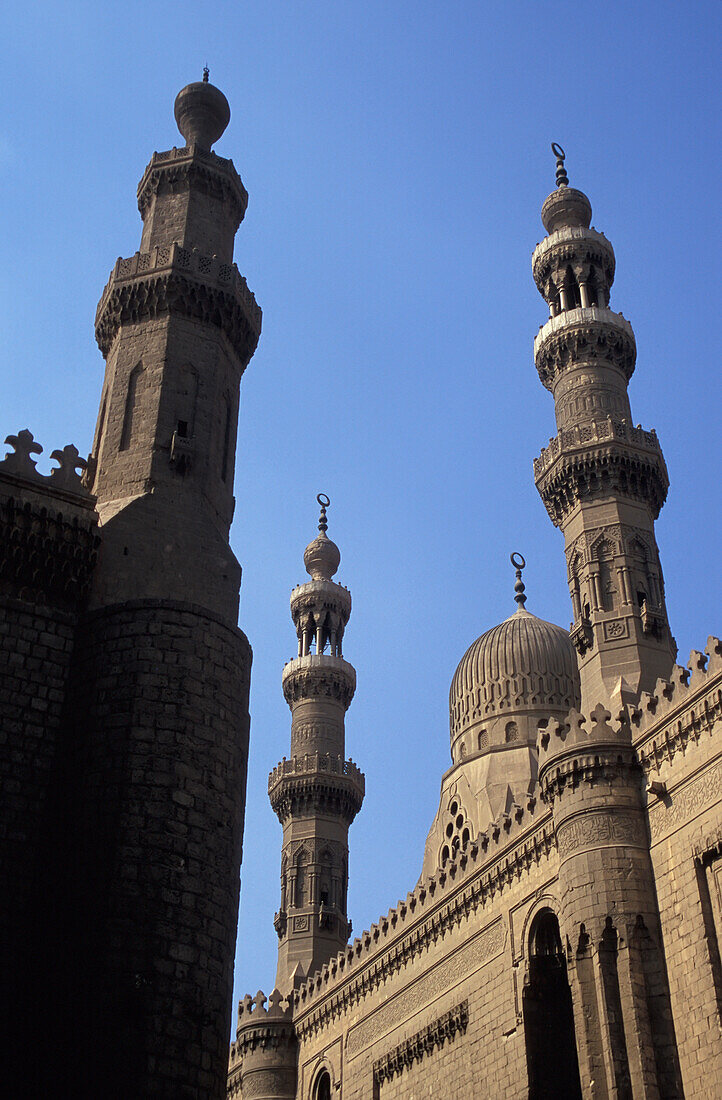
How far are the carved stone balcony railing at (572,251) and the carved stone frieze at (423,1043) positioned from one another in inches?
553

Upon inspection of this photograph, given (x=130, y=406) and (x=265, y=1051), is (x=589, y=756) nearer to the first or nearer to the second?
(x=130, y=406)

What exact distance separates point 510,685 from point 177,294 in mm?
15150

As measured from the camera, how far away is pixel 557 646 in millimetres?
28156

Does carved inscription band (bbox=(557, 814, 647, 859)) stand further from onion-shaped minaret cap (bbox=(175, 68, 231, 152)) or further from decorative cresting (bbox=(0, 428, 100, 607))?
onion-shaped minaret cap (bbox=(175, 68, 231, 152))

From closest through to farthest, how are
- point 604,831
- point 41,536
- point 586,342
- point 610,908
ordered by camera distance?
1. point 41,536
2. point 610,908
3. point 604,831
4. point 586,342

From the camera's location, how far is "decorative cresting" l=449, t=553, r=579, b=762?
88.1 ft

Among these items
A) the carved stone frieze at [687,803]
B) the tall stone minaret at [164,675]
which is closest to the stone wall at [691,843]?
the carved stone frieze at [687,803]

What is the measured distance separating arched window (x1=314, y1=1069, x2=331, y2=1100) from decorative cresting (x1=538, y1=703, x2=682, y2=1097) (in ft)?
29.7

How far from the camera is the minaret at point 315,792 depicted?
28.1m

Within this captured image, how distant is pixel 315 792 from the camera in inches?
1155

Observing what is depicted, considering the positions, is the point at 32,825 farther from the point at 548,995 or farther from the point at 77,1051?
the point at 548,995

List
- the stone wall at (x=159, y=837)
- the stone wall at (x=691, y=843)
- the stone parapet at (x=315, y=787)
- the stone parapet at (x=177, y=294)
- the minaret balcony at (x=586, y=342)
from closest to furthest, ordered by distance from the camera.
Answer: the stone wall at (x=159, y=837)
the stone wall at (x=691, y=843)
the stone parapet at (x=177, y=294)
the minaret balcony at (x=586, y=342)
the stone parapet at (x=315, y=787)

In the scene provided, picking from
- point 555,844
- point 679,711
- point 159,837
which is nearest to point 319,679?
point 555,844

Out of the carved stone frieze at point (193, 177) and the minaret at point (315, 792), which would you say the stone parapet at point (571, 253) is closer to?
the carved stone frieze at point (193, 177)
